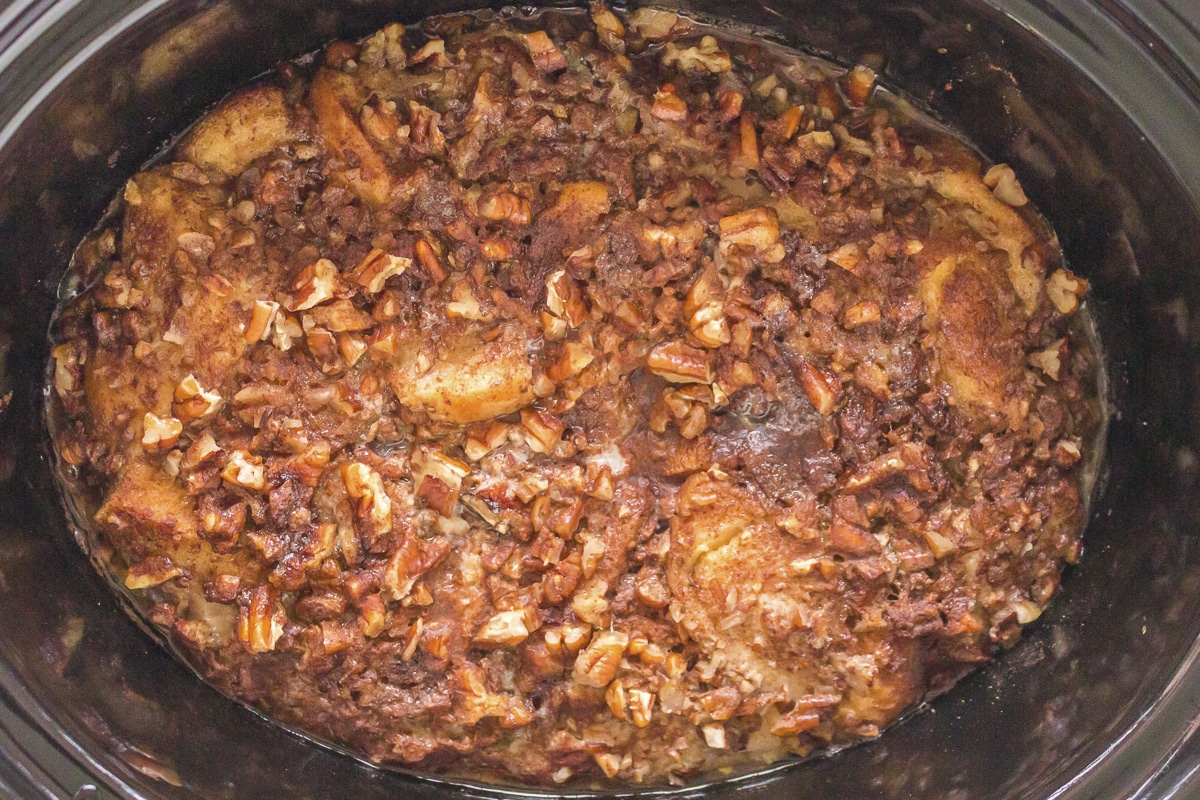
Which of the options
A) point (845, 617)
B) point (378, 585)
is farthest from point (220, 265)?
point (845, 617)

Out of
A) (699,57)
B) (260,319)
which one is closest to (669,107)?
(699,57)

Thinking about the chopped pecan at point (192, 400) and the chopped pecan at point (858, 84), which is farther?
the chopped pecan at point (858, 84)

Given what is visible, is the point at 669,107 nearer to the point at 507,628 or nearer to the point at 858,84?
the point at 858,84

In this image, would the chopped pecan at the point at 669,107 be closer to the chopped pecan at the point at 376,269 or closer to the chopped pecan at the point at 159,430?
the chopped pecan at the point at 376,269

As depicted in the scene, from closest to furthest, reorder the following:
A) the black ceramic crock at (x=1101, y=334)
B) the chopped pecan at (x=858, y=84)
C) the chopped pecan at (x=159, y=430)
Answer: the black ceramic crock at (x=1101, y=334) → the chopped pecan at (x=159, y=430) → the chopped pecan at (x=858, y=84)

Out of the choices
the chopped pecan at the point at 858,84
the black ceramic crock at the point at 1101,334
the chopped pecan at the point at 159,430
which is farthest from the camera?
the chopped pecan at the point at 858,84

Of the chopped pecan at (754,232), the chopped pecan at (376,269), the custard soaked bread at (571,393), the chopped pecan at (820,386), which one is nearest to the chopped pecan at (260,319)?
the custard soaked bread at (571,393)

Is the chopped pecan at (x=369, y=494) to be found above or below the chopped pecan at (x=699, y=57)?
below

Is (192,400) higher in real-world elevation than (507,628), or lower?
higher
